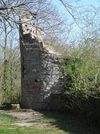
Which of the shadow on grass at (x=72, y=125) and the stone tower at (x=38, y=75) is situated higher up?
the stone tower at (x=38, y=75)

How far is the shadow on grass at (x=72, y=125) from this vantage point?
13.8 metres

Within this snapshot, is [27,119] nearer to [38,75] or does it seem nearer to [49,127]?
[49,127]

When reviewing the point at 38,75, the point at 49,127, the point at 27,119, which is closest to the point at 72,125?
the point at 49,127

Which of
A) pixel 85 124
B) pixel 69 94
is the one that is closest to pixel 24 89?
pixel 69 94

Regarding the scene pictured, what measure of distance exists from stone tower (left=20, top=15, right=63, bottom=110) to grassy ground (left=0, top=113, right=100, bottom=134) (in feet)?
11.1

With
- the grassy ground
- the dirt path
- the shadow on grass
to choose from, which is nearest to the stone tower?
the dirt path

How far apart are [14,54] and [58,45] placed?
10.6 metres

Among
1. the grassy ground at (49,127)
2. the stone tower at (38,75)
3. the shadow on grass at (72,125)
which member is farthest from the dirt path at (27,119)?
the stone tower at (38,75)

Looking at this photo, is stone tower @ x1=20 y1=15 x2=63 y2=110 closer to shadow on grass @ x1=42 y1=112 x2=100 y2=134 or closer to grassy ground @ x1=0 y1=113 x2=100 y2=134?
shadow on grass @ x1=42 y1=112 x2=100 y2=134

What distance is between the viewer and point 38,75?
20.6 meters

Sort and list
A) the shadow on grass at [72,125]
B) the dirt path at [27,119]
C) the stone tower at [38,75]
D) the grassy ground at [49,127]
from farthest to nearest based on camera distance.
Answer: the stone tower at [38,75] < the dirt path at [27,119] < the shadow on grass at [72,125] < the grassy ground at [49,127]

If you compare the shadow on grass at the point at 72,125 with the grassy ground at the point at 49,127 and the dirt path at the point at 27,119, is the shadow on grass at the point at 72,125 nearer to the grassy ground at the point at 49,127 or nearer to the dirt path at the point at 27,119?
the grassy ground at the point at 49,127

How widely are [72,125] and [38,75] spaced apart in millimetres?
6088

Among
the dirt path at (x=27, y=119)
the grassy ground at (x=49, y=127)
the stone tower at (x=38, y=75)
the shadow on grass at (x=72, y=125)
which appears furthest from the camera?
the stone tower at (x=38, y=75)
